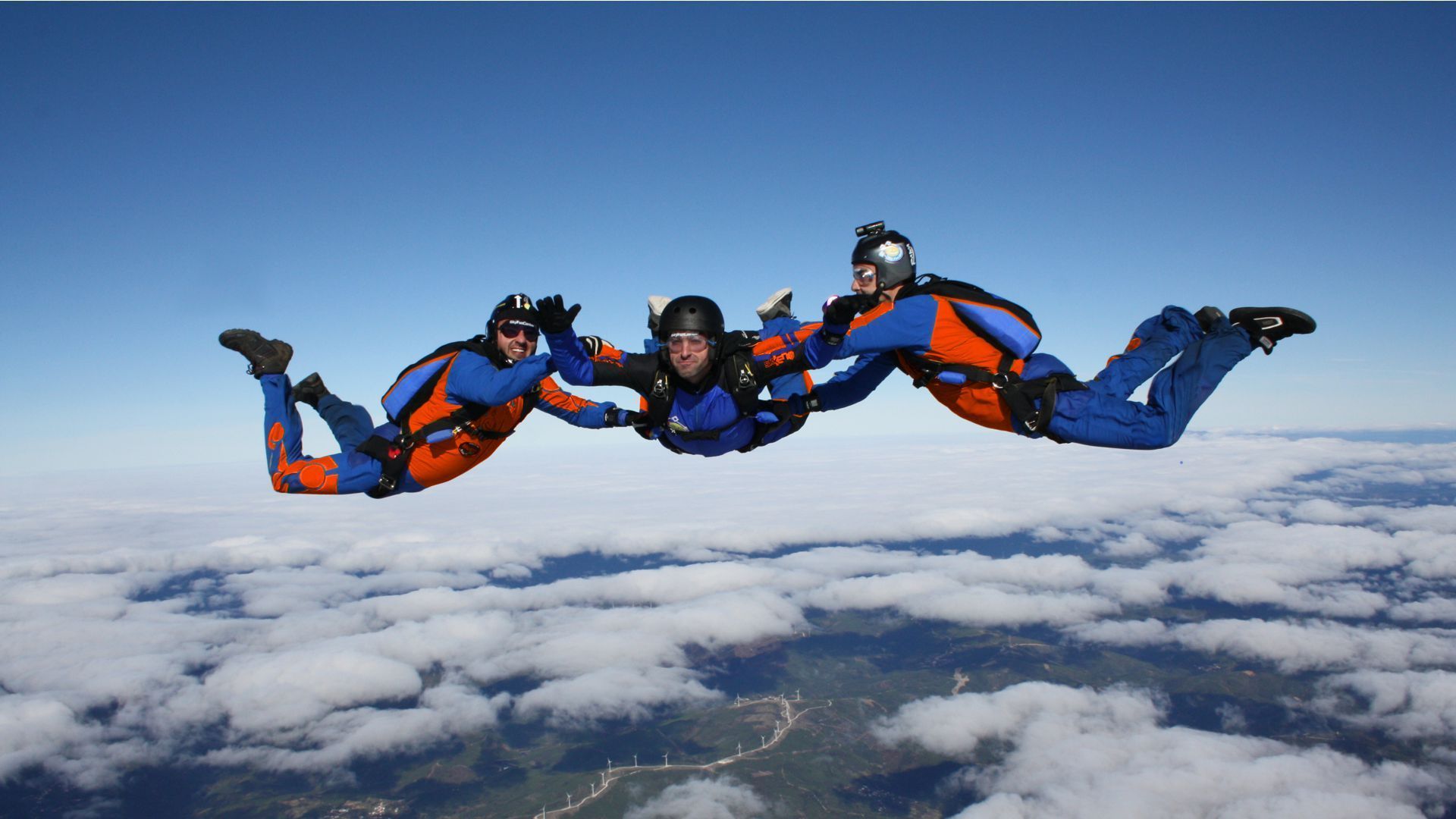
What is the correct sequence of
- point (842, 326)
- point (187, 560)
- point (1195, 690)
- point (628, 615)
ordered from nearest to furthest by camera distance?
point (842, 326), point (1195, 690), point (628, 615), point (187, 560)

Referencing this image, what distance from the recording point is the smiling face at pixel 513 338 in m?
5.77

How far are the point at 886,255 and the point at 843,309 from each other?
1041 mm

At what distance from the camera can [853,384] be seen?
5898mm

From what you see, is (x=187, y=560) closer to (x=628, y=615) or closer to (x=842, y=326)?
(x=628, y=615)

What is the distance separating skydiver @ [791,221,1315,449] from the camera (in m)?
4.88

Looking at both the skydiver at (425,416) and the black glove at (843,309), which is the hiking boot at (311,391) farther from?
the black glove at (843,309)

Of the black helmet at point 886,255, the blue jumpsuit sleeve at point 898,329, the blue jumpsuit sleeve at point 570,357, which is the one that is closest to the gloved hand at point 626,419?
the blue jumpsuit sleeve at point 570,357

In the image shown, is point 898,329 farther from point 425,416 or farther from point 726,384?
point 425,416

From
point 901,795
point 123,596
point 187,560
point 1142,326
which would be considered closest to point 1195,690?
point 901,795

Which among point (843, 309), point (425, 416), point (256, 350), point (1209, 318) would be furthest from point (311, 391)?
point (1209, 318)

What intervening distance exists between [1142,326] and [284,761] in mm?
91136

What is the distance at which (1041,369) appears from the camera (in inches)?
201

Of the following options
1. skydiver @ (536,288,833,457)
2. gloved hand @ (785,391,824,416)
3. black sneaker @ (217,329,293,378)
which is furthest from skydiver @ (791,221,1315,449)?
black sneaker @ (217,329,293,378)

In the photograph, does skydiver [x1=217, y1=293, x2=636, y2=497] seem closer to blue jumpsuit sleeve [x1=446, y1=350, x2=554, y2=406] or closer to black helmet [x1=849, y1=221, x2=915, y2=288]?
blue jumpsuit sleeve [x1=446, y1=350, x2=554, y2=406]
